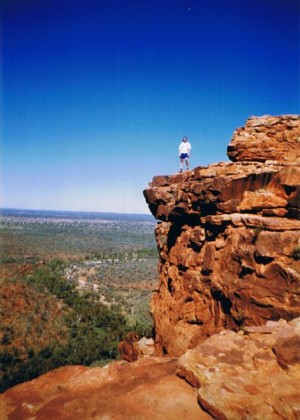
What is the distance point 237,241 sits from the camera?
492 inches

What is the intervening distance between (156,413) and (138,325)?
36.3 m

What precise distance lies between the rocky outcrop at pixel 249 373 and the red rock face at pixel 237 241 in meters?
2.37

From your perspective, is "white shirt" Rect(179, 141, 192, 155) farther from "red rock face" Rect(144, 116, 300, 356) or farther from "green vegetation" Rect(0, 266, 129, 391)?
"green vegetation" Rect(0, 266, 129, 391)

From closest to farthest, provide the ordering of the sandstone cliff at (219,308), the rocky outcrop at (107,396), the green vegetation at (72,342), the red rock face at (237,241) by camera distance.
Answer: the rocky outcrop at (107,396)
the sandstone cliff at (219,308)
the red rock face at (237,241)
the green vegetation at (72,342)

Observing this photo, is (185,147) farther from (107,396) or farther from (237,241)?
(107,396)

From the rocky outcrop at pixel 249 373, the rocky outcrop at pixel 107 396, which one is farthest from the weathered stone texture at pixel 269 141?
the rocky outcrop at pixel 107 396

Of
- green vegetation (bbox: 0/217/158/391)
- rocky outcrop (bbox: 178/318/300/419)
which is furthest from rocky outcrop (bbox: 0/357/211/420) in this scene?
green vegetation (bbox: 0/217/158/391)

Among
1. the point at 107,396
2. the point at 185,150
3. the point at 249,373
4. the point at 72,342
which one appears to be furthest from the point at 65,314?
the point at 249,373

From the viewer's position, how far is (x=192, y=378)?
7.37m

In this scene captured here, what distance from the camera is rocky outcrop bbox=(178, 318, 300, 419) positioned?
6.11 m

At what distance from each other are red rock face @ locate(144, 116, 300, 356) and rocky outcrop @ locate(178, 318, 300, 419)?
237cm

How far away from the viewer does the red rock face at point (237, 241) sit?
11094 mm

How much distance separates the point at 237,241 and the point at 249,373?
19.9 feet

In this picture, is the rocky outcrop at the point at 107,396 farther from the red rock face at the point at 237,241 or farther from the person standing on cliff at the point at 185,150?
the person standing on cliff at the point at 185,150
